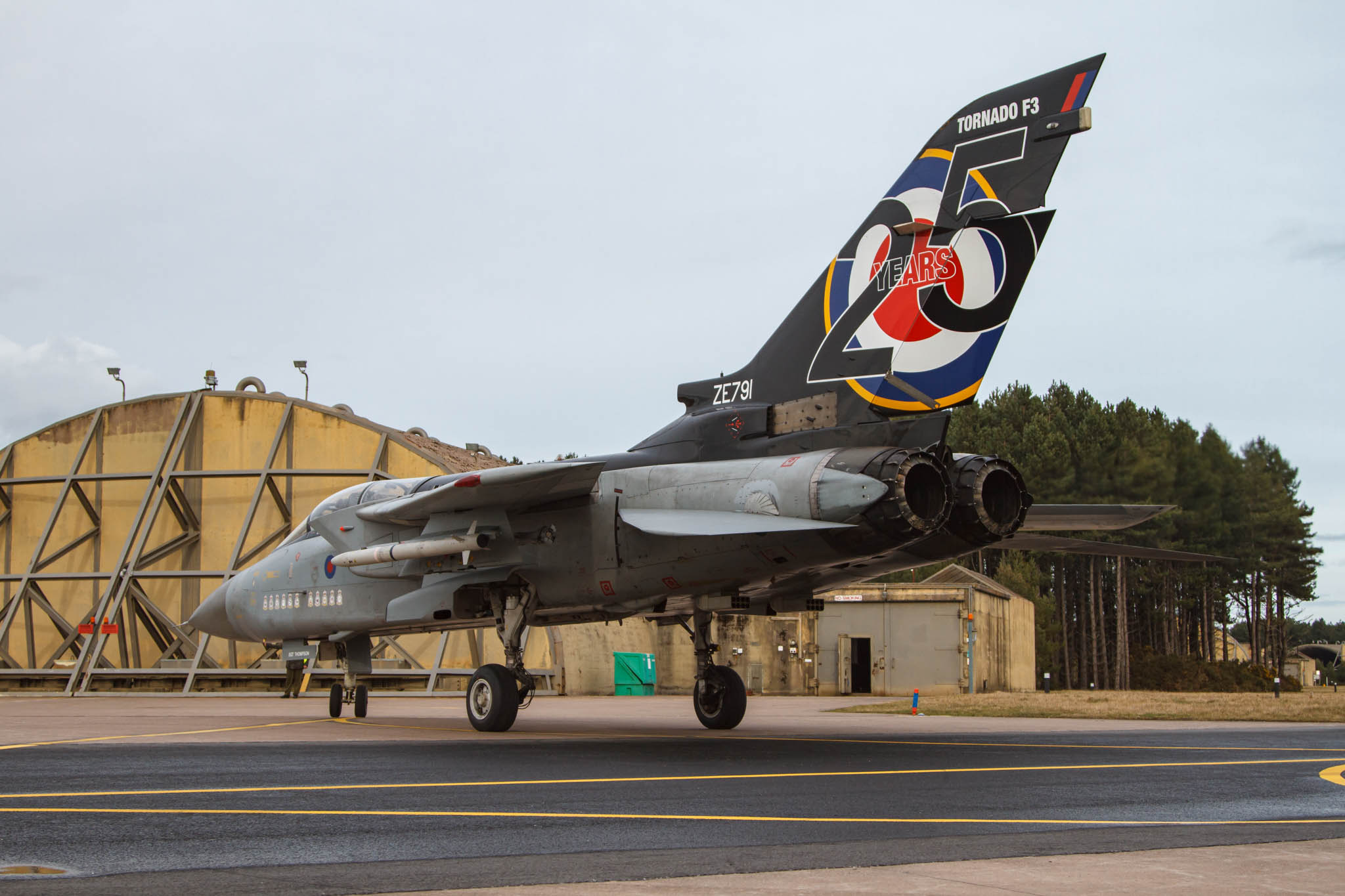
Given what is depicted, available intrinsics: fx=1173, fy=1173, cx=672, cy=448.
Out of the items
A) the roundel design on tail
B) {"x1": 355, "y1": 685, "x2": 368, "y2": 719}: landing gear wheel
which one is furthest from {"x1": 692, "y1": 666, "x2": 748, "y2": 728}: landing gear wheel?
{"x1": 355, "y1": 685, "x2": 368, "y2": 719}: landing gear wheel

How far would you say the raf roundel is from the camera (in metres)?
11.4

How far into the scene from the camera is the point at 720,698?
1522 cm

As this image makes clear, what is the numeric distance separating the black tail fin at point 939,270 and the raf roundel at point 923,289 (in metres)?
0.01

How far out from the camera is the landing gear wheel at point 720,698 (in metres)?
15.2

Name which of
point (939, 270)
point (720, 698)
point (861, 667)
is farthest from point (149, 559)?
point (939, 270)

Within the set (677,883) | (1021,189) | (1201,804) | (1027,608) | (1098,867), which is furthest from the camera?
(1027,608)

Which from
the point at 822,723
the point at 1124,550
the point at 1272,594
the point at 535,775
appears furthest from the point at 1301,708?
the point at 1272,594

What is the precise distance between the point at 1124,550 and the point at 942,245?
324 inches

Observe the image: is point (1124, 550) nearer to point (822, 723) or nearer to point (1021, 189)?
point (822, 723)

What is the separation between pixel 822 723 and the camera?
17.2 meters

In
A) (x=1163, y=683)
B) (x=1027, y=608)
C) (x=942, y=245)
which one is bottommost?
(x=1163, y=683)

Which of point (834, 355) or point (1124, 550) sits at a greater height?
point (834, 355)

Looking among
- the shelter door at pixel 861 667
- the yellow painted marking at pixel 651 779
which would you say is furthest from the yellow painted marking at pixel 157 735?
the shelter door at pixel 861 667

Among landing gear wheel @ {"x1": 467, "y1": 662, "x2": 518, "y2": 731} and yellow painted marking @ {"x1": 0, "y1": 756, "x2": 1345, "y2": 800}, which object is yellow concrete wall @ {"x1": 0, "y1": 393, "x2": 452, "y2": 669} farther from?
yellow painted marking @ {"x1": 0, "y1": 756, "x2": 1345, "y2": 800}
